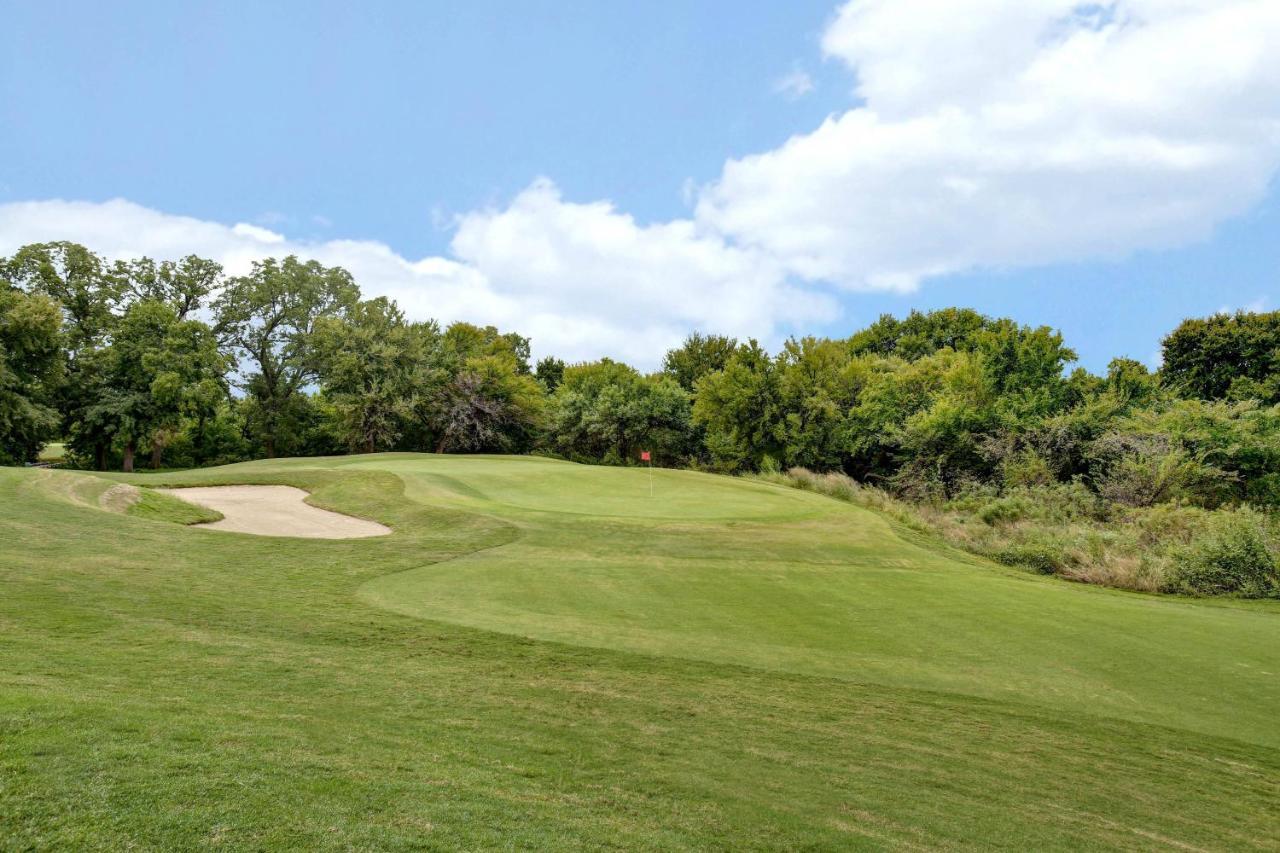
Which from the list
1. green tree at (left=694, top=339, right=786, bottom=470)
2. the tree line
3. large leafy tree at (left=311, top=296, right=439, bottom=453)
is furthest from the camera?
large leafy tree at (left=311, top=296, right=439, bottom=453)

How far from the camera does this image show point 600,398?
43000mm

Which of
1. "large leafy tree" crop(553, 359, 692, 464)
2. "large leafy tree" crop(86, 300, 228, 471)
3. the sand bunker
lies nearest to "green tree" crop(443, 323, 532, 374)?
"large leafy tree" crop(553, 359, 692, 464)

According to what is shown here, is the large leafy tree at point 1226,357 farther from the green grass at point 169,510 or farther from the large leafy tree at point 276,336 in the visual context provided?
the large leafy tree at point 276,336

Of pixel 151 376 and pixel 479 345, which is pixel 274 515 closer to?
pixel 151 376

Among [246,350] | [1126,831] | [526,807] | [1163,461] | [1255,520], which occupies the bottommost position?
[1126,831]

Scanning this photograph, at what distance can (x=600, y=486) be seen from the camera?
23453mm

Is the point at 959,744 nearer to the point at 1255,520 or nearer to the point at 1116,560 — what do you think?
the point at 1116,560

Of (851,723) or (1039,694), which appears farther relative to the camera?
(1039,694)

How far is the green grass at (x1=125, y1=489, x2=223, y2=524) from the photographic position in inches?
555

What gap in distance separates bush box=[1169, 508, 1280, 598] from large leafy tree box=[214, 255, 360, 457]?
1658 inches

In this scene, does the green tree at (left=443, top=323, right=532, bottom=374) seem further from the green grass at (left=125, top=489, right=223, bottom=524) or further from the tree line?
the green grass at (left=125, top=489, right=223, bottom=524)

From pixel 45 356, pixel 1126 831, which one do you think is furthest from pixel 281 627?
pixel 45 356

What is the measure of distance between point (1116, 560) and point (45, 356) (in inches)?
1646

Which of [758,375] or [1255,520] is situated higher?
[758,375]
